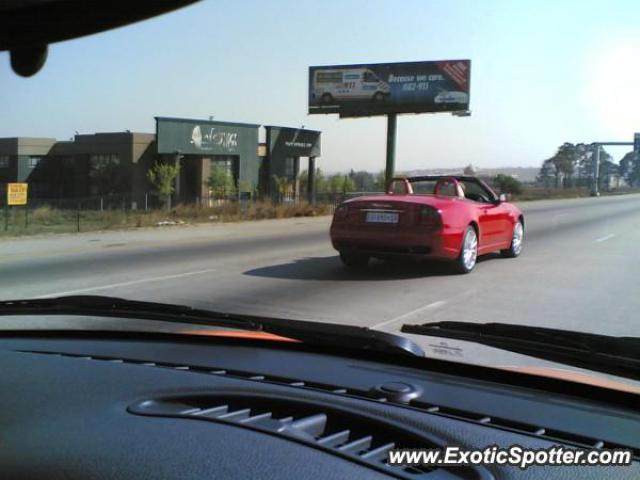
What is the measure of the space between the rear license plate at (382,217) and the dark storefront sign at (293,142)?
42.1 metres

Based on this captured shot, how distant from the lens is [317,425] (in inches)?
88.7

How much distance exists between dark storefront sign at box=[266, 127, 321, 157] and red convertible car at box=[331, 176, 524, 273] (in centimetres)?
4079

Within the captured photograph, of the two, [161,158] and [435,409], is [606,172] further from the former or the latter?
[435,409]

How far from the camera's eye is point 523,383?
2639 millimetres

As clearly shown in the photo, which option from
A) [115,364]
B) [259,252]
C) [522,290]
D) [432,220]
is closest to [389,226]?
[432,220]

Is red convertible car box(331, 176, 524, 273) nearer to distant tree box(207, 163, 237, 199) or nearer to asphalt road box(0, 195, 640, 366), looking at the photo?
asphalt road box(0, 195, 640, 366)

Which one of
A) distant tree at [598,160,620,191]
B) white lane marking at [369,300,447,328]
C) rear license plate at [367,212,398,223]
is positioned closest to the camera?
white lane marking at [369,300,447,328]

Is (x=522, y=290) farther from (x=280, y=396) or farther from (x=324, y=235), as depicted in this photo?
(x=324, y=235)

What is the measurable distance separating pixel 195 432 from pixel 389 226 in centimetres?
792

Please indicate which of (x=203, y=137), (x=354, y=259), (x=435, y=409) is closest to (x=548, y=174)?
(x=203, y=137)

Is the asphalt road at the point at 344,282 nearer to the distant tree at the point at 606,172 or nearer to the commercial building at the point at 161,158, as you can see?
the commercial building at the point at 161,158

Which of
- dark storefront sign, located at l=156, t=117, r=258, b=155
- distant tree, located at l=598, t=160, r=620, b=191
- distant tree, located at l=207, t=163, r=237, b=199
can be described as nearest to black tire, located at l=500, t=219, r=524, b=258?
distant tree, located at l=207, t=163, r=237, b=199

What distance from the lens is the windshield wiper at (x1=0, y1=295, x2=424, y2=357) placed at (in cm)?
314

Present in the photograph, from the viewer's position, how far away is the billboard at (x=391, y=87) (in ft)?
156
